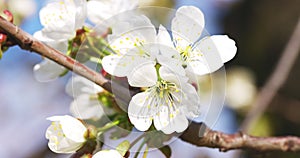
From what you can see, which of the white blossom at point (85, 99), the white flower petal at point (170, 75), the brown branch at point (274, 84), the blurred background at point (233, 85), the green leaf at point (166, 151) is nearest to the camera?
the white flower petal at point (170, 75)

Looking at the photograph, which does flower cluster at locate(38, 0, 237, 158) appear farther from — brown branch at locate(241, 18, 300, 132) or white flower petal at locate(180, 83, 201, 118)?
brown branch at locate(241, 18, 300, 132)

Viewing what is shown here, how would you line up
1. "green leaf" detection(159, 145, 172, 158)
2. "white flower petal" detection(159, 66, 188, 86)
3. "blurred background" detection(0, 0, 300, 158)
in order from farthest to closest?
"blurred background" detection(0, 0, 300, 158) < "green leaf" detection(159, 145, 172, 158) < "white flower petal" detection(159, 66, 188, 86)

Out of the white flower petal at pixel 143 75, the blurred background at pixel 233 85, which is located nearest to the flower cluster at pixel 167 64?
the white flower petal at pixel 143 75

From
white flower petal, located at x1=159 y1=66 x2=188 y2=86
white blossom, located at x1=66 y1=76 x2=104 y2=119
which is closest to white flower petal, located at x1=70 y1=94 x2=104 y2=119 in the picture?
white blossom, located at x1=66 y1=76 x2=104 y2=119

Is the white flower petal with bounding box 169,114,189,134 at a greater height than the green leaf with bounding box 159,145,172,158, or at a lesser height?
greater

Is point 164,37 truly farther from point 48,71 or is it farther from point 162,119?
point 48,71

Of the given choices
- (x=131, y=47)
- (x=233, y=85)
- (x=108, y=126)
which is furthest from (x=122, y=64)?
(x=233, y=85)

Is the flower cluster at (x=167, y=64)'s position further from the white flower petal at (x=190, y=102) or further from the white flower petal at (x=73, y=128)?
the white flower petal at (x=73, y=128)

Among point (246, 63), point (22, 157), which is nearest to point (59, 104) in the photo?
point (22, 157)
